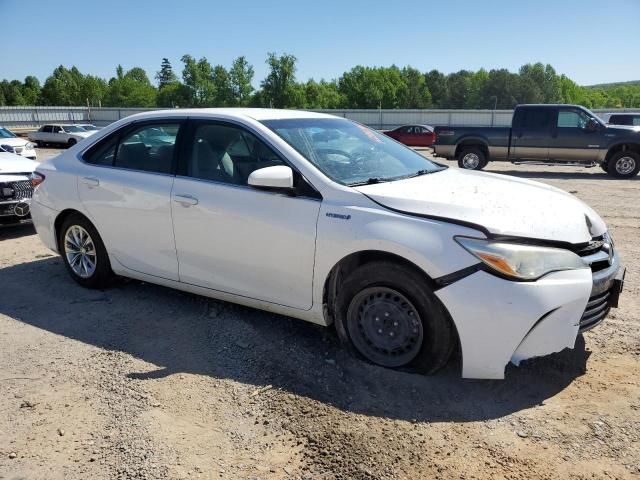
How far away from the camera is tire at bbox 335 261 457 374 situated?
3023 mm

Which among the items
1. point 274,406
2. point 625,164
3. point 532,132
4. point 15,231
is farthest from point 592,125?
point 274,406

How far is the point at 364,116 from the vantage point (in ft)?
138

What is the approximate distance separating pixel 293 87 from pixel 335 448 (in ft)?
283

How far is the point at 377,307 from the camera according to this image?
10.7 feet

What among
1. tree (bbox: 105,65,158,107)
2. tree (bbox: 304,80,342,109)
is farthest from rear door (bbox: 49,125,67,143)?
tree (bbox: 304,80,342,109)

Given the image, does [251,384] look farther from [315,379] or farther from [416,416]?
[416,416]

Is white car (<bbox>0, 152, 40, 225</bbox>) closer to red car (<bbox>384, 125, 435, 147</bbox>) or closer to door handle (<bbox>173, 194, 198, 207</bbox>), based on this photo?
door handle (<bbox>173, 194, 198, 207</bbox>)

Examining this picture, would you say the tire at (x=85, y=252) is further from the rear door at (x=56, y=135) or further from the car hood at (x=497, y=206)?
the rear door at (x=56, y=135)

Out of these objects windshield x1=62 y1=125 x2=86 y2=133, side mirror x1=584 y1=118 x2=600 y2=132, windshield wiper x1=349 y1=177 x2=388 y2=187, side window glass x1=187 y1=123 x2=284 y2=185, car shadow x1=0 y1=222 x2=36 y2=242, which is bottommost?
car shadow x1=0 y1=222 x2=36 y2=242

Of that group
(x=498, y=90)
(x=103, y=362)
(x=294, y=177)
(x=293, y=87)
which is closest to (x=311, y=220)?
(x=294, y=177)

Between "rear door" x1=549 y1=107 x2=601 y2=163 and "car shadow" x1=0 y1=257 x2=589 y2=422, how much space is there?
41.2ft

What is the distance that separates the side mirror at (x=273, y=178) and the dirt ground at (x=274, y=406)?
1171 mm

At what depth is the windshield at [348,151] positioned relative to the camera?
12.0ft

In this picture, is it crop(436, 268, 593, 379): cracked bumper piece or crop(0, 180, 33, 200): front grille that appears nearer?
crop(436, 268, 593, 379): cracked bumper piece
